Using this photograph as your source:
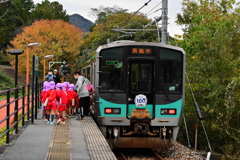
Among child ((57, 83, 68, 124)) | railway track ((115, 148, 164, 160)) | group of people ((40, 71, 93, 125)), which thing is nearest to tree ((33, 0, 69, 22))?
group of people ((40, 71, 93, 125))

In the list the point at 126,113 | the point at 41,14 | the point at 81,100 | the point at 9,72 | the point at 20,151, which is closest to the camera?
the point at 20,151

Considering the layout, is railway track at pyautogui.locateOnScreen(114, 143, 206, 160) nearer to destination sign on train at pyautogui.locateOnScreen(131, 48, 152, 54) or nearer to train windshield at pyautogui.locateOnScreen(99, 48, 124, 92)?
train windshield at pyautogui.locateOnScreen(99, 48, 124, 92)

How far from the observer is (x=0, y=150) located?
8.09 meters

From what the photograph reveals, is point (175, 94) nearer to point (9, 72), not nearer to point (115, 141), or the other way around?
point (115, 141)

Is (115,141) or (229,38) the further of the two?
(229,38)

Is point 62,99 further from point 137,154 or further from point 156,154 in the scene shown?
point 156,154

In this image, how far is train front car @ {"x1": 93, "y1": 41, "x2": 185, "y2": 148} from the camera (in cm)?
1110

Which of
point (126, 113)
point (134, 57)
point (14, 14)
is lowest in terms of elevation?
point (126, 113)

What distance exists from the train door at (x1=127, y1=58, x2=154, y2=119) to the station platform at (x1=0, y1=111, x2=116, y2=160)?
1224 millimetres

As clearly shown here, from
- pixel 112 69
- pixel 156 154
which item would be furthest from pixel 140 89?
pixel 156 154

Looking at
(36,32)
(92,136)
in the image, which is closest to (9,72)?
(36,32)

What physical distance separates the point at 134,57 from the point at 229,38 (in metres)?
6.67

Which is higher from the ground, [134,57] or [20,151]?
[134,57]

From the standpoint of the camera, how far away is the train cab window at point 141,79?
442 inches
